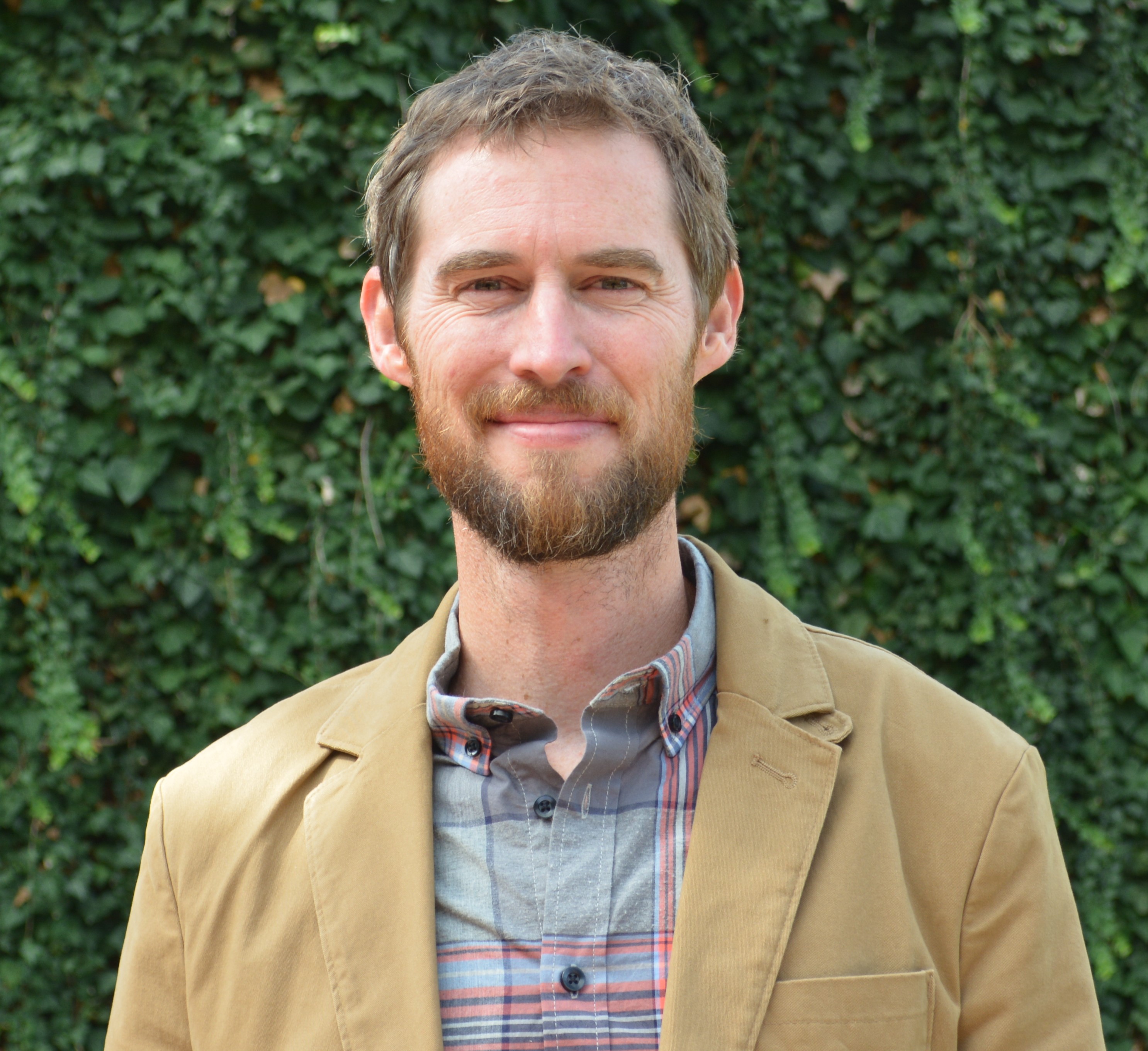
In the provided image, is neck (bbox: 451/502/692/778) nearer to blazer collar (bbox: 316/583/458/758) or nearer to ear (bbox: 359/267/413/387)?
blazer collar (bbox: 316/583/458/758)

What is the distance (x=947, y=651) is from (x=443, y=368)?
80.2 inches

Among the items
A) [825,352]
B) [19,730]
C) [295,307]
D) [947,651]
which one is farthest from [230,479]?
[947,651]

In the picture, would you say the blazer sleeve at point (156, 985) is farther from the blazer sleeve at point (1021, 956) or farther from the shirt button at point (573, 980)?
the blazer sleeve at point (1021, 956)

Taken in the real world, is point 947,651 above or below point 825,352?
below

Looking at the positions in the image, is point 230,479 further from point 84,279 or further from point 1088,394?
point 1088,394

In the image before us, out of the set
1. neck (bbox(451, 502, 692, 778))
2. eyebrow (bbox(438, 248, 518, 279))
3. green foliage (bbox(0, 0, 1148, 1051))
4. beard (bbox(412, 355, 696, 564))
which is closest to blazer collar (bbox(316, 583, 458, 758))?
neck (bbox(451, 502, 692, 778))

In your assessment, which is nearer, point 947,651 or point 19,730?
point 19,730

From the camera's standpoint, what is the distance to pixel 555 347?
1.49 metres

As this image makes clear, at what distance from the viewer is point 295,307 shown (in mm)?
2910

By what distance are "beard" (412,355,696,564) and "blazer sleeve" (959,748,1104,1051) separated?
0.65 meters

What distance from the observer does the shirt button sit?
1.36m

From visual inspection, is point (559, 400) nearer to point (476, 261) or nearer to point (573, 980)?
point (476, 261)

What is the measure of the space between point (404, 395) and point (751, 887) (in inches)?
74.6

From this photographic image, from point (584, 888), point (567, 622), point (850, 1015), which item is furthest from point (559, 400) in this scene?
point (850, 1015)
